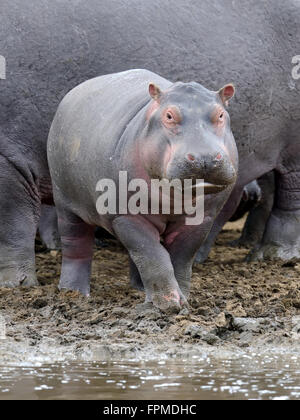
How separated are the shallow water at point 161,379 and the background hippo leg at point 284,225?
313 centimetres

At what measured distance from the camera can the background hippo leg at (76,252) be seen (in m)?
7.33

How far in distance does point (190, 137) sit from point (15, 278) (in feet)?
7.26

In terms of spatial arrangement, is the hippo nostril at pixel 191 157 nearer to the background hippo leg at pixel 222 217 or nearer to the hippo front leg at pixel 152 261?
the hippo front leg at pixel 152 261

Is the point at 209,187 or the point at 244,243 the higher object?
the point at 244,243

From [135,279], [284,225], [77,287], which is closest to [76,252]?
[77,287]

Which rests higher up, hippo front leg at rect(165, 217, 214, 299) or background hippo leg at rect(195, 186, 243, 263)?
background hippo leg at rect(195, 186, 243, 263)

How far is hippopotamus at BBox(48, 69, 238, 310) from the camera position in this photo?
19.7 feet

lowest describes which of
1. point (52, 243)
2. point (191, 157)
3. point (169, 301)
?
point (169, 301)

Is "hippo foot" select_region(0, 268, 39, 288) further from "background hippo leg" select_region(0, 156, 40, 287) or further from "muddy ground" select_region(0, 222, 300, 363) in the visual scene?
"muddy ground" select_region(0, 222, 300, 363)

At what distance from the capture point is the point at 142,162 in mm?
6332

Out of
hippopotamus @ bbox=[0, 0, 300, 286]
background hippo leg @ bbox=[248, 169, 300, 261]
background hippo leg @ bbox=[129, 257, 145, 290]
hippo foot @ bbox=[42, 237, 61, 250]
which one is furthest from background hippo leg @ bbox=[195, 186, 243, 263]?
background hippo leg @ bbox=[129, 257, 145, 290]

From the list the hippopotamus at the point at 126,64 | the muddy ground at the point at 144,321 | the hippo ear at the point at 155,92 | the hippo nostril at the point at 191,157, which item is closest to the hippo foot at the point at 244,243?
the hippopotamus at the point at 126,64

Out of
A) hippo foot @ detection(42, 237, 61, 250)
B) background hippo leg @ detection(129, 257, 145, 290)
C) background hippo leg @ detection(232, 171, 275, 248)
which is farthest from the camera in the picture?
background hippo leg @ detection(232, 171, 275, 248)

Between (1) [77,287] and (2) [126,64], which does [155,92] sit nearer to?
(1) [77,287]
